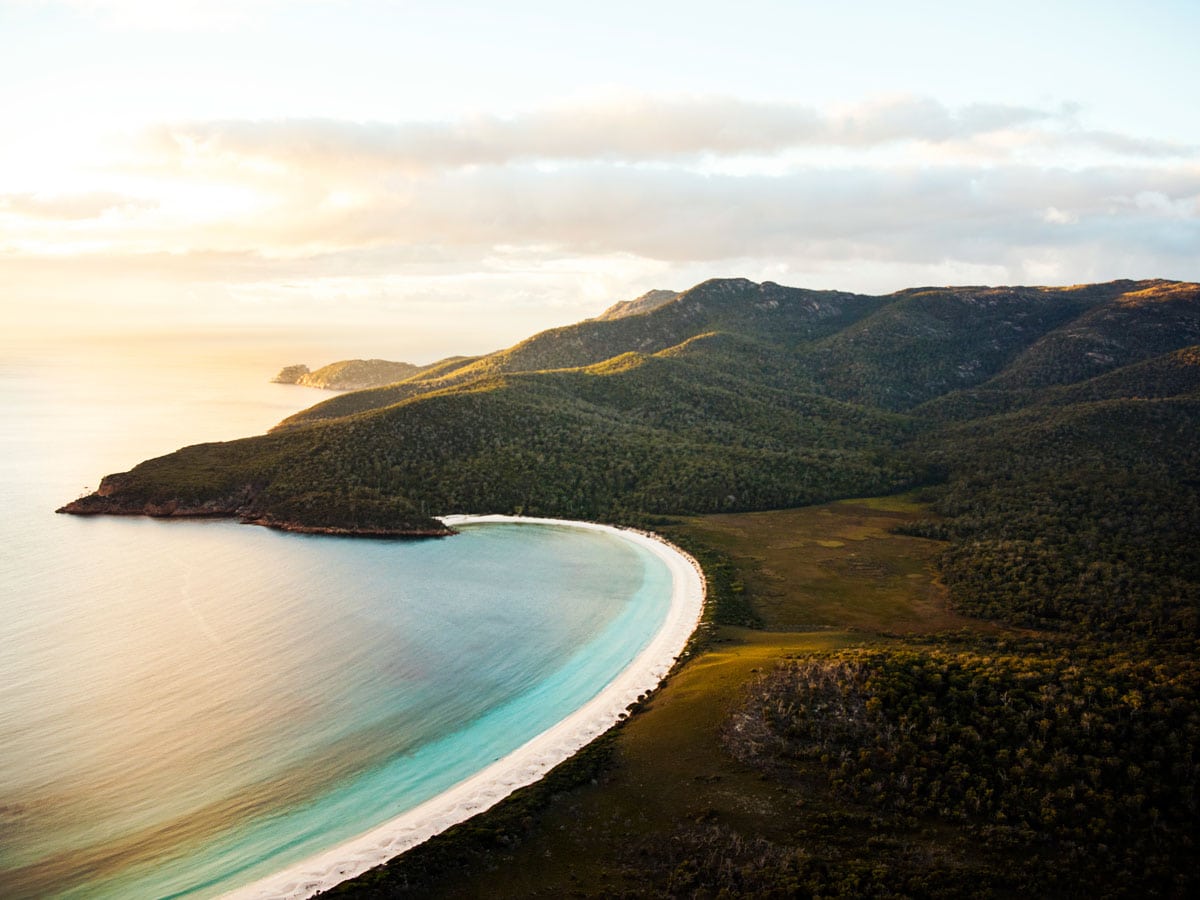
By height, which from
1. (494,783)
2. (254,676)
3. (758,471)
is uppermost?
(758,471)

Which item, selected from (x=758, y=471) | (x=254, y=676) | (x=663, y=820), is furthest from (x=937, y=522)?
(x=254, y=676)

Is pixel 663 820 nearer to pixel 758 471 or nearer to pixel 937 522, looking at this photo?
pixel 937 522

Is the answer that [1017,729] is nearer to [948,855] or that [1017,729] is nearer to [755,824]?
[948,855]

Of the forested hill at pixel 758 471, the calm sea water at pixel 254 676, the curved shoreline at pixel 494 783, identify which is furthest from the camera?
the forested hill at pixel 758 471

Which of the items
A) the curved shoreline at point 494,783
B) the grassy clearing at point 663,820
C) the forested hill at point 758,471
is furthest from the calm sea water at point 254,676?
the forested hill at point 758,471

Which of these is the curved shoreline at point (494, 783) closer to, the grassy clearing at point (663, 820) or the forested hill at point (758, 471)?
the grassy clearing at point (663, 820)

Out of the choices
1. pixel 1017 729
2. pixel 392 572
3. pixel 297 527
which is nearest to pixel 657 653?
pixel 1017 729
